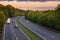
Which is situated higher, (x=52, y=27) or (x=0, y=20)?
(x=52, y=27)

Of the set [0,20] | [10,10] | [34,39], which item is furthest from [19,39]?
[10,10]

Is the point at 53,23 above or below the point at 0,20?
above

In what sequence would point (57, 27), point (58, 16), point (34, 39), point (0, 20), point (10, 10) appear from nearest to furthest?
point (34, 39)
point (57, 27)
point (58, 16)
point (0, 20)
point (10, 10)

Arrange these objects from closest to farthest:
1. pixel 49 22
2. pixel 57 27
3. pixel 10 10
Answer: pixel 57 27 < pixel 49 22 < pixel 10 10

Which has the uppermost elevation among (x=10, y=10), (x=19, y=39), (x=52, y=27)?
(x=19, y=39)

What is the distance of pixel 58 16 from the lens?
244 ft

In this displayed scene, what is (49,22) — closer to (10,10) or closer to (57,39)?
(57,39)

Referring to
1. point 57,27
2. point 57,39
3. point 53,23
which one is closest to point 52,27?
point 53,23

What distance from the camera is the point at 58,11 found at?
80250 millimetres

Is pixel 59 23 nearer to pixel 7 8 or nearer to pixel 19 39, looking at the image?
pixel 19 39

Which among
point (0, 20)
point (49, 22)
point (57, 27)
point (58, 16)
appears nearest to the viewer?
point (57, 27)

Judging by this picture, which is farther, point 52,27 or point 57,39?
point 52,27

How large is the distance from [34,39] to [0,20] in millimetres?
61543

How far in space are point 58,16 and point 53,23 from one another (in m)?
2.29
